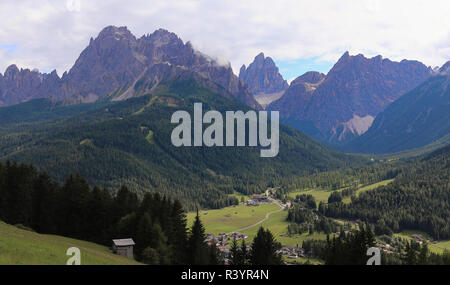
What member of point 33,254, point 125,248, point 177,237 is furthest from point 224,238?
point 33,254

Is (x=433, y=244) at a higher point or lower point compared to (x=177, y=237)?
lower

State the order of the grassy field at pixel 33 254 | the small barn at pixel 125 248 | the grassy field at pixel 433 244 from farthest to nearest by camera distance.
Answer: the grassy field at pixel 433 244
the small barn at pixel 125 248
the grassy field at pixel 33 254

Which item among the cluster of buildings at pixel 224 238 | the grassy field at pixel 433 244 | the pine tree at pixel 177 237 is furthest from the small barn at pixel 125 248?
the grassy field at pixel 433 244

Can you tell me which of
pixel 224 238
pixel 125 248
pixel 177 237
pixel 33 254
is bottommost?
pixel 224 238

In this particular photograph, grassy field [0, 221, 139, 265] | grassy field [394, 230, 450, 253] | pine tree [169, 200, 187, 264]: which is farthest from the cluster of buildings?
grassy field [0, 221, 139, 265]

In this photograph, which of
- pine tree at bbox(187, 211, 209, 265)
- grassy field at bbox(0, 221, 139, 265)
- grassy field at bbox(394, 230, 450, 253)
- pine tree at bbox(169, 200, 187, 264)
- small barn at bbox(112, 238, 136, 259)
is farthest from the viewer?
grassy field at bbox(394, 230, 450, 253)

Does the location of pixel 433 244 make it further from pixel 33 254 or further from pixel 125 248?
pixel 33 254

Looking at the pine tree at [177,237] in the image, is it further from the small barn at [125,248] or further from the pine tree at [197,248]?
the small barn at [125,248]

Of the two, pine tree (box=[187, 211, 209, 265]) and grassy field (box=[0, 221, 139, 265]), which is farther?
pine tree (box=[187, 211, 209, 265])

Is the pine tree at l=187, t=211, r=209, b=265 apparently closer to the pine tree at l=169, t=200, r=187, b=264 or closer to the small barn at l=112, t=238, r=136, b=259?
the pine tree at l=169, t=200, r=187, b=264
